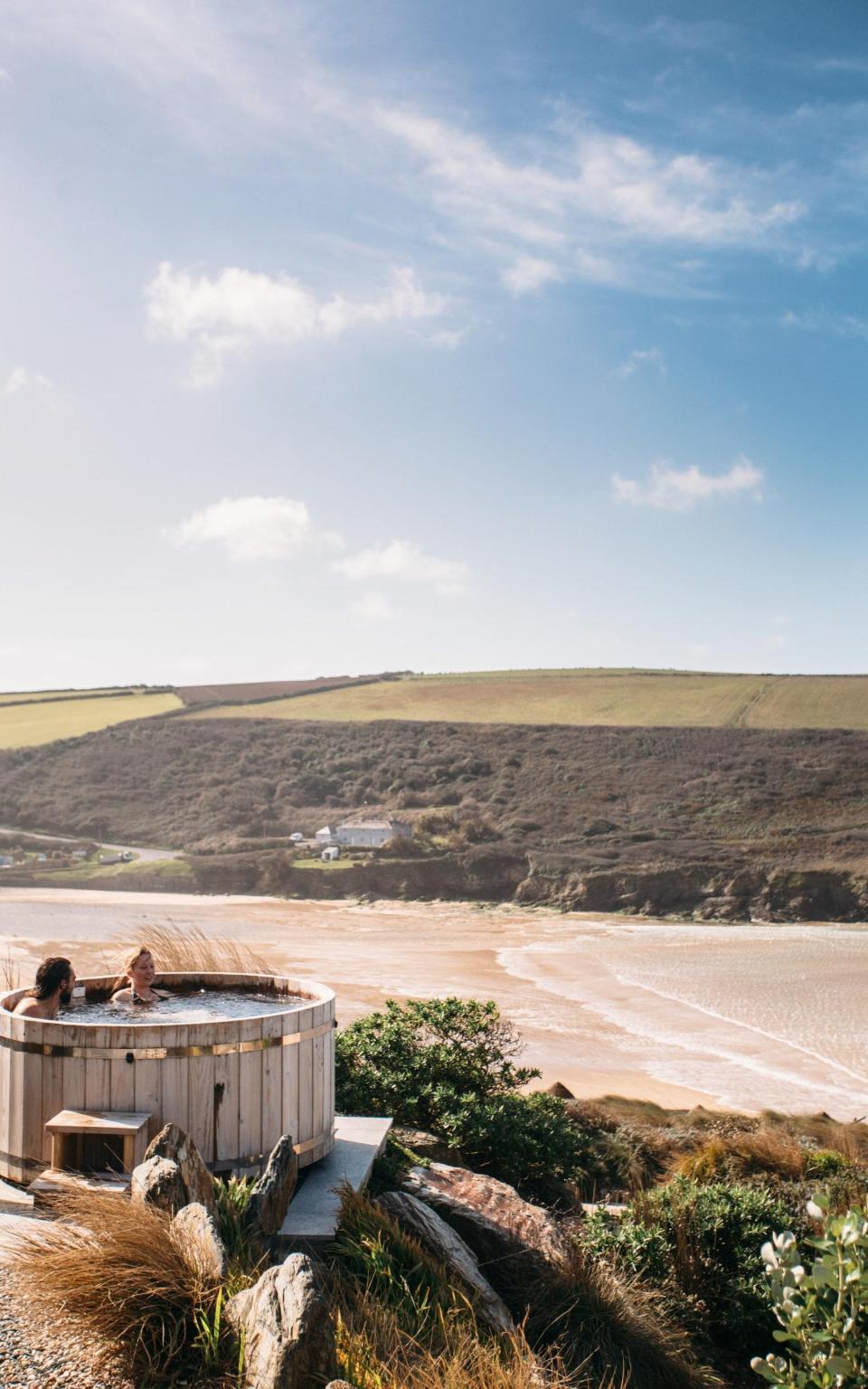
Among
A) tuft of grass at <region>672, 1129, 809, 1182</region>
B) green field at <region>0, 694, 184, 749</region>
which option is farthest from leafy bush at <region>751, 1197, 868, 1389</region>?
green field at <region>0, 694, 184, 749</region>

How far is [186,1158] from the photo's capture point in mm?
5773

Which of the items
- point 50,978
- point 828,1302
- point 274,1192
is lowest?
point 274,1192

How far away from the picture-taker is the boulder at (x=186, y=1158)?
5684 mm

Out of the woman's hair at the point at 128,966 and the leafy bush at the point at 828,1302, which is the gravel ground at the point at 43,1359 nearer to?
the leafy bush at the point at 828,1302

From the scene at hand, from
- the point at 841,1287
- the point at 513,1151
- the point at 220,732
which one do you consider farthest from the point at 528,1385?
the point at 220,732

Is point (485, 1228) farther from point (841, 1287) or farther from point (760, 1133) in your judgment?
point (760, 1133)

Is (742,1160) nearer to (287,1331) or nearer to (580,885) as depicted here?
(287,1331)

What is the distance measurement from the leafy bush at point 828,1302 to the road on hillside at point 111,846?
63.4 meters

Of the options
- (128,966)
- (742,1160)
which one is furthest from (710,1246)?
(128,966)

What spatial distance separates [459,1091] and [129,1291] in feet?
19.1

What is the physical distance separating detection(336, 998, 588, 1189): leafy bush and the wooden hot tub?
2.69 m

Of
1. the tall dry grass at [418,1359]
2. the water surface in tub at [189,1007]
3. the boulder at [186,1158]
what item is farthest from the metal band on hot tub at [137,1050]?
the tall dry grass at [418,1359]

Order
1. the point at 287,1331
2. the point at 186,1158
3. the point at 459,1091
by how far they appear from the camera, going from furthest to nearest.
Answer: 1. the point at 459,1091
2. the point at 186,1158
3. the point at 287,1331

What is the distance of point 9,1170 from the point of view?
682cm
